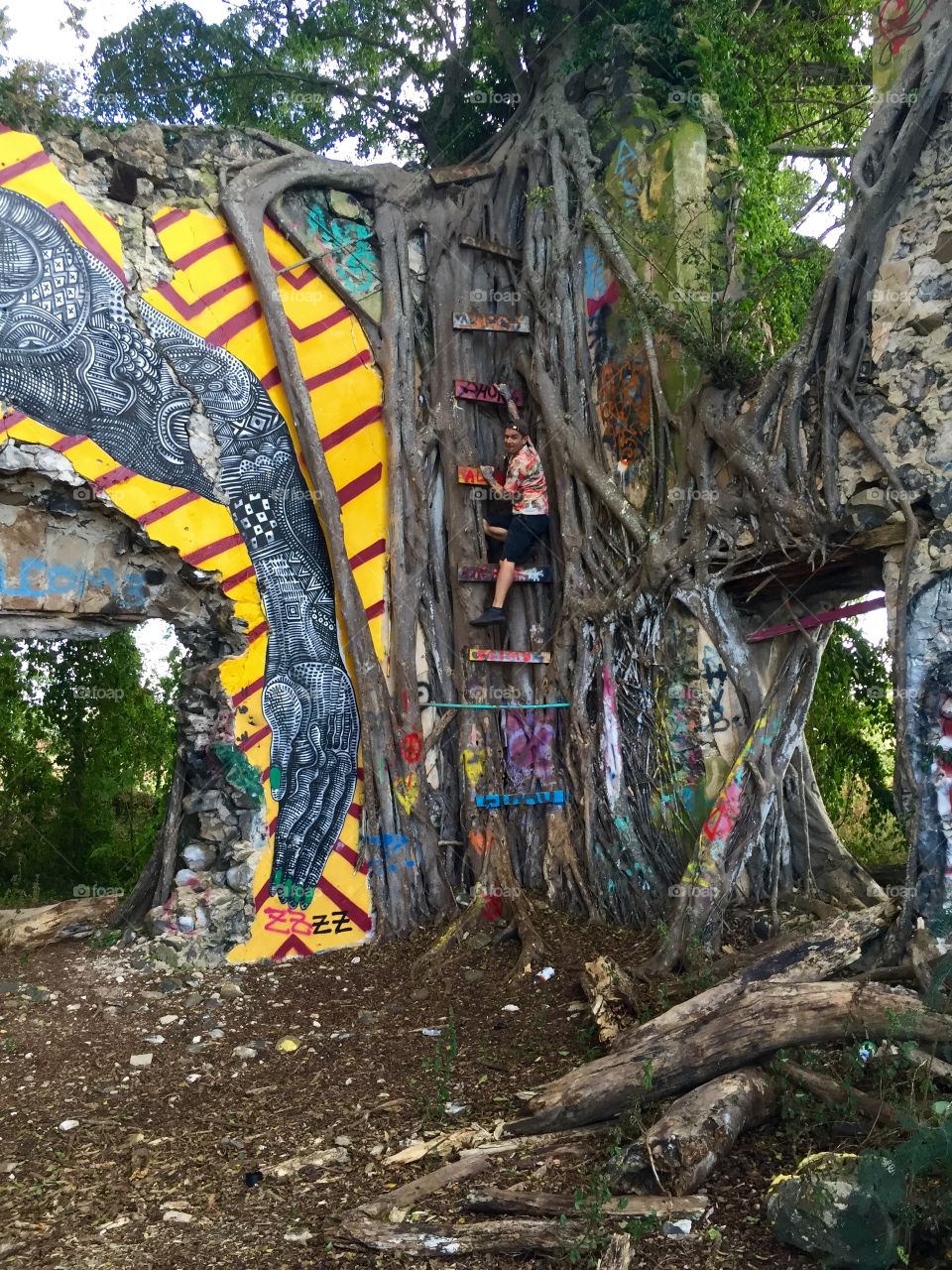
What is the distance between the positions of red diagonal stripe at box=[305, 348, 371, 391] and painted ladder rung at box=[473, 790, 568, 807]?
8.62 ft

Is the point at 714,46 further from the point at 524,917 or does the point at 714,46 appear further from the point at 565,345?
the point at 524,917

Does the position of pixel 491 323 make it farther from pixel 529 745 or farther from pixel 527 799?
pixel 527 799

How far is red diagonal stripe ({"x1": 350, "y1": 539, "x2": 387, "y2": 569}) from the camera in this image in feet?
20.1

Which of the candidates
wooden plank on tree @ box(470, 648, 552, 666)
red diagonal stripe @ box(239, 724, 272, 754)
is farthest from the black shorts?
red diagonal stripe @ box(239, 724, 272, 754)

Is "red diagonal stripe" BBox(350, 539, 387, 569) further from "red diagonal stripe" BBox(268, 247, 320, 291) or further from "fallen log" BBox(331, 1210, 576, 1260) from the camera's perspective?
"fallen log" BBox(331, 1210, 576, 1260)

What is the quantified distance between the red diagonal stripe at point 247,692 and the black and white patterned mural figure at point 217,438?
6 centimetres

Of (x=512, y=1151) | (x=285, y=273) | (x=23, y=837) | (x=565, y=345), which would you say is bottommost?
(x=512, y=1151)

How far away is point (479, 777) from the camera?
6086 millimetres

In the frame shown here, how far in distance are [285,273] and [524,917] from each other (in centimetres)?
400

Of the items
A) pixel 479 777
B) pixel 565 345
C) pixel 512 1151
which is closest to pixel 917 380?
pixel 565 345
